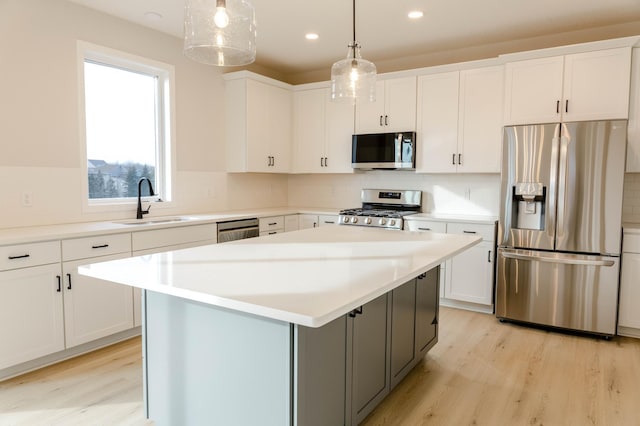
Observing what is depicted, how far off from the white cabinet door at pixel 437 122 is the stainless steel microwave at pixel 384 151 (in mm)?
113

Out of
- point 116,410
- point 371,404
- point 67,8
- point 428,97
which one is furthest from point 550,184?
point 67,8

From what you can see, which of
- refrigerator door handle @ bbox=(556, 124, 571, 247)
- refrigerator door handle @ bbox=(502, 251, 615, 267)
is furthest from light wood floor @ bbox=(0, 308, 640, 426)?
refrigerator door handle @ bbox=(556, 124, 571, 247)

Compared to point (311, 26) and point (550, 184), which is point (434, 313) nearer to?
point (550, 184)

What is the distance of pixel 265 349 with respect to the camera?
155 cm

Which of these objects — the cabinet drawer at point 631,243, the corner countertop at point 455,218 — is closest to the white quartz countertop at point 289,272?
the corner countertop at point 455,218

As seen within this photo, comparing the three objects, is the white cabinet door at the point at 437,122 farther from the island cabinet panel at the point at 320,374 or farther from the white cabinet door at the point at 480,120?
the island cabinet panel at the point at 320,374

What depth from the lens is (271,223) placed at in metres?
4.54

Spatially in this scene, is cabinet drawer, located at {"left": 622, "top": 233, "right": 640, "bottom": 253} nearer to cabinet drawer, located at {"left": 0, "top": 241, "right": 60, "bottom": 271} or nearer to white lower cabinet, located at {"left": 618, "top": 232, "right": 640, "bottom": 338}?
white lower cabinet, located at {"left": 618, "top": 232, "right": 640, "bottom": 338}

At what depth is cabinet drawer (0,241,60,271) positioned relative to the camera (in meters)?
2.51

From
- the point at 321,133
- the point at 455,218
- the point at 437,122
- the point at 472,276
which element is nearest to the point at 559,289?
the point at 472,276

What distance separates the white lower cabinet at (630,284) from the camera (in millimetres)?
3305

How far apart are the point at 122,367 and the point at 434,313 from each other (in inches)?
83.6

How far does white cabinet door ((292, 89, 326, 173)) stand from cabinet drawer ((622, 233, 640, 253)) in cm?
307

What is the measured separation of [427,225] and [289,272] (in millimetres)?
2701
